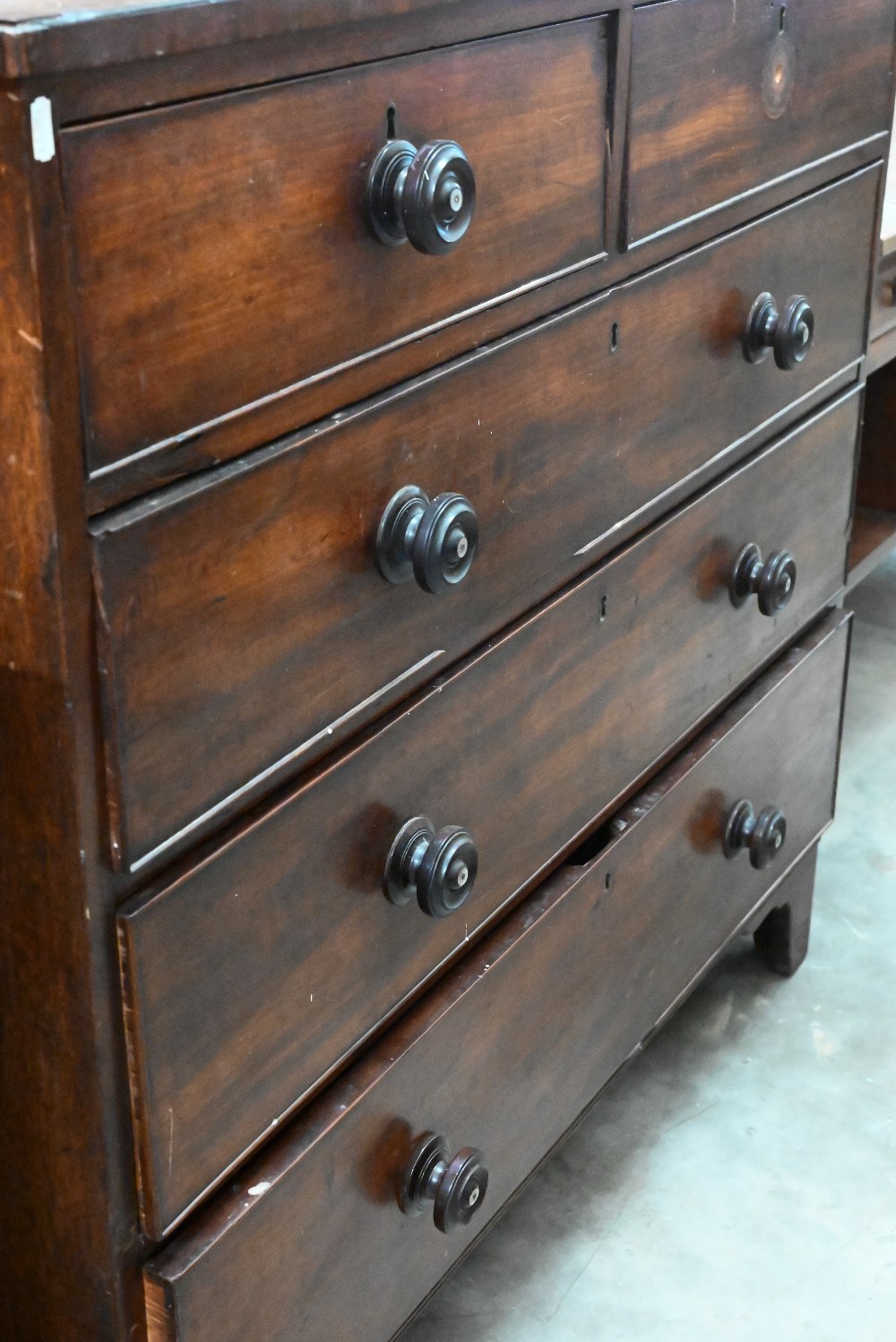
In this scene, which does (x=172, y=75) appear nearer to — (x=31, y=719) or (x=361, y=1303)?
(x=31, y=719)

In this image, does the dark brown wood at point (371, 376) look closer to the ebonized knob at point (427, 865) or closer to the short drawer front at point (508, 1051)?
the ebonized knob at point (427, 865)

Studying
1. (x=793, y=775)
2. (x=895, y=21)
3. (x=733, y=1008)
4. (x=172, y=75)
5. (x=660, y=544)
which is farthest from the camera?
(x=733, y=1008)

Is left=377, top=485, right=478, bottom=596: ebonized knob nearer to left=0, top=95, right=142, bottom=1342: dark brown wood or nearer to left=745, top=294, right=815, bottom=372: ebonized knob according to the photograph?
left=0, top=95, right=142, bottom=1342: dark brown wood

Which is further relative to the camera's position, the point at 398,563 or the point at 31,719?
the point at 398,563

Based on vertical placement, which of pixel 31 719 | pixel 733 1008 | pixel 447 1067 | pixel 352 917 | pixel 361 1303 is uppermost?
pixel 31 719

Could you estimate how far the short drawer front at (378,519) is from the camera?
2.20 feet

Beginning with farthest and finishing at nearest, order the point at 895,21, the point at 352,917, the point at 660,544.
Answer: the point at 895,21 < the point at 660,544 < the point at 352,917

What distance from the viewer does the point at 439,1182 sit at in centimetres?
96

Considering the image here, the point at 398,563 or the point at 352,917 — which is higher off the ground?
the point at 398,563

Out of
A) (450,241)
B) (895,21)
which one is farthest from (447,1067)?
(895,21)

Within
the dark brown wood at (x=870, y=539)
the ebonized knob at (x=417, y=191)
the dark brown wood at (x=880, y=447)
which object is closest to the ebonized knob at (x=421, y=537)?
the ebonized knob at (x=417, y=191)

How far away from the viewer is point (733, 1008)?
1.55 meters

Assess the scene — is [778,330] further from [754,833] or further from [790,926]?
[790,926]

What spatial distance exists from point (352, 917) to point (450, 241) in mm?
353
